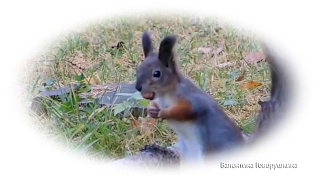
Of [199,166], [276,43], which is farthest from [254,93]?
[199,166]

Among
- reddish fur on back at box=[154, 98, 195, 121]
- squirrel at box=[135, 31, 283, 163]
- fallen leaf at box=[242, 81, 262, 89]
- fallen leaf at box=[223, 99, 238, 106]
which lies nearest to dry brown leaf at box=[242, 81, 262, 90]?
fallen leaf at box=[242, 81, 262, 89]

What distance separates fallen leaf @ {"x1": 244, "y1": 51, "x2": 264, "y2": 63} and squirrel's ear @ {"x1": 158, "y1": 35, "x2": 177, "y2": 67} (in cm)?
108

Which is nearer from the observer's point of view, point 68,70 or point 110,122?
point 110,122

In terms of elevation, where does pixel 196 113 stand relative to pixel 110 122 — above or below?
above

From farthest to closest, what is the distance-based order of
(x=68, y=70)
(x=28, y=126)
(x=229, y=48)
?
(x=229, y=48), (x=68, y=70), (x=28, y=126)

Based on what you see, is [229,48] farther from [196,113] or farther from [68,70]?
[196,113]

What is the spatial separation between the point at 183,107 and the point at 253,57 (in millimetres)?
1147

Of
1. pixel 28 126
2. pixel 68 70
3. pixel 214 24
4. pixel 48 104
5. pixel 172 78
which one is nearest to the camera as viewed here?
pixel 172 78

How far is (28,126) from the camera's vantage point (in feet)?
8.05

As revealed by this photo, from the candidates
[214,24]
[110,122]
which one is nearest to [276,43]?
[110,122]

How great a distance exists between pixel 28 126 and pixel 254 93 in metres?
0.86

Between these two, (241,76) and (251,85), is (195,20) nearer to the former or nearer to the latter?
(241,76)

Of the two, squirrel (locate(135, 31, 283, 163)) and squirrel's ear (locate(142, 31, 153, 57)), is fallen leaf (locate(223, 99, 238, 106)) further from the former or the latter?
squirrel's ear (locate(142, 31, 153, 57))

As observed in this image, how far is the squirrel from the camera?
6.33 feet
